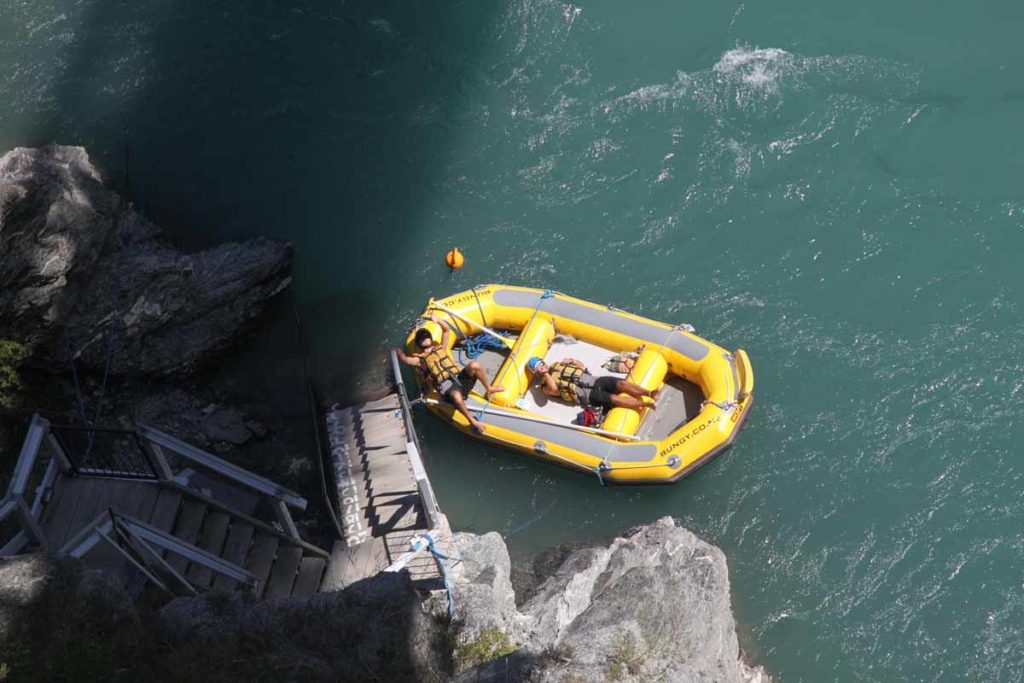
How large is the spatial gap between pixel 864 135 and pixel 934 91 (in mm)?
1127

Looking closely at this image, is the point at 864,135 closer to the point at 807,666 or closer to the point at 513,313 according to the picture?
the point at 513,313

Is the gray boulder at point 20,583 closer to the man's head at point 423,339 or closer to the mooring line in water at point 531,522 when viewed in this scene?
the man's head at point 423,339

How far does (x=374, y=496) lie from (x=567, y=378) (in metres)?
2.33

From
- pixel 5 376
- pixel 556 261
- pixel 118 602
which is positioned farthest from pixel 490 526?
pixel 5 376

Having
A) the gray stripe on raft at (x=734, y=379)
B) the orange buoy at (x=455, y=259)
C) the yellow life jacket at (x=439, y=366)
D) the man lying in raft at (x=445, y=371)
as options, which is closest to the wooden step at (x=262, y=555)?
the man lying in raft at (x=445, y=371)

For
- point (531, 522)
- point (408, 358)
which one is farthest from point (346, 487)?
point (531, 522)

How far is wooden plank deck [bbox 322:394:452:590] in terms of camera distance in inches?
374

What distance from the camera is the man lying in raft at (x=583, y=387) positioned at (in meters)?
10.2

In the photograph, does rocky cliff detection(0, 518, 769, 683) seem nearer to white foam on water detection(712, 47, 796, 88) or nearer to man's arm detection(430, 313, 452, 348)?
man's arm detection(430, 313, 452, 348)

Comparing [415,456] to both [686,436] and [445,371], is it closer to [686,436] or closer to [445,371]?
[445,371]

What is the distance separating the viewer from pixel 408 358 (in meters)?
10.8

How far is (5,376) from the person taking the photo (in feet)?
35.6

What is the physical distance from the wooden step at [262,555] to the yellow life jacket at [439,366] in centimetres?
259

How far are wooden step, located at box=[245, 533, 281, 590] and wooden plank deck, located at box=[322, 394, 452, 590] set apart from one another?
0.74 meters
